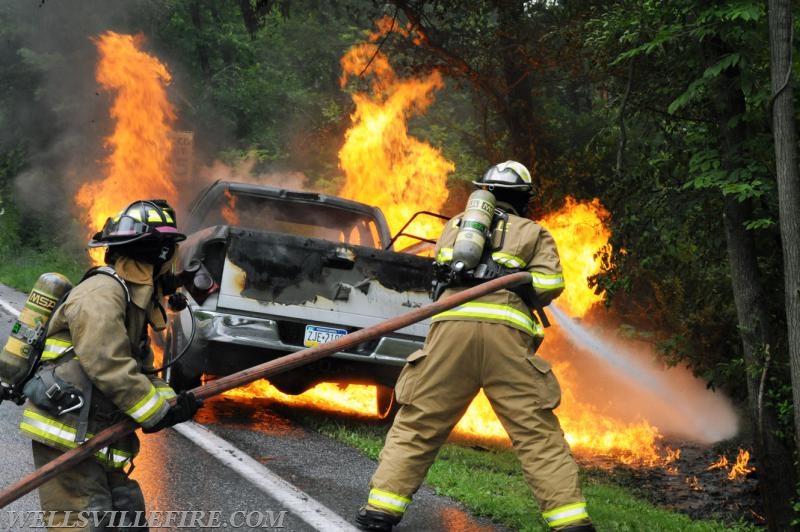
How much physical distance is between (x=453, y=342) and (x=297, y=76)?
18373mm

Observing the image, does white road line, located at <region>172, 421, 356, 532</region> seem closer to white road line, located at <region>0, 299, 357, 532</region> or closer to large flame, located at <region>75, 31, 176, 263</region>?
white road line, located at <region>0, 299, 357, 532</region>

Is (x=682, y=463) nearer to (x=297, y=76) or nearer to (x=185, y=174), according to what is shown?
(x=185, y=174)

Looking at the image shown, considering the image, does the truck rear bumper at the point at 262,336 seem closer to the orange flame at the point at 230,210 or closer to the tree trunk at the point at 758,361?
the orange flame at the point at 230,210

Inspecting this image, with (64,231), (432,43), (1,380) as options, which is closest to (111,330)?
(1,380)

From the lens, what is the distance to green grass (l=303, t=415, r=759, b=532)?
5195 millimetres

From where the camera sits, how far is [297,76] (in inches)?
880

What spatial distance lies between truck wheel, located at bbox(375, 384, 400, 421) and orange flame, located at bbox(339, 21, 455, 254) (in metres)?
3.40

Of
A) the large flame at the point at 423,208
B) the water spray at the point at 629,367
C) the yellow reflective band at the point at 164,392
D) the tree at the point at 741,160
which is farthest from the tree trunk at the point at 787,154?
the water spray at the point at 629,367

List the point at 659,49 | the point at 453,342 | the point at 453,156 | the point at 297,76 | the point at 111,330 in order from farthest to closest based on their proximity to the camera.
Answer: the point at 297,76 → the point at 453,156 → the point at 659,49 → the point at 453,342 → the point at 111,330

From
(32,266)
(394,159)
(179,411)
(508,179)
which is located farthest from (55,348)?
(32,266)

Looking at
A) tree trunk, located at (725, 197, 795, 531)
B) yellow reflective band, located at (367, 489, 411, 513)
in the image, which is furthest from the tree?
yellow reflective band, located at (367, 489, 411, 513)

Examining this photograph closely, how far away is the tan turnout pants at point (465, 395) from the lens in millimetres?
4738

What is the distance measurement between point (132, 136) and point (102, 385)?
39.1 ft

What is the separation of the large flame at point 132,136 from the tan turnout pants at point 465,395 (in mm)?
7988
